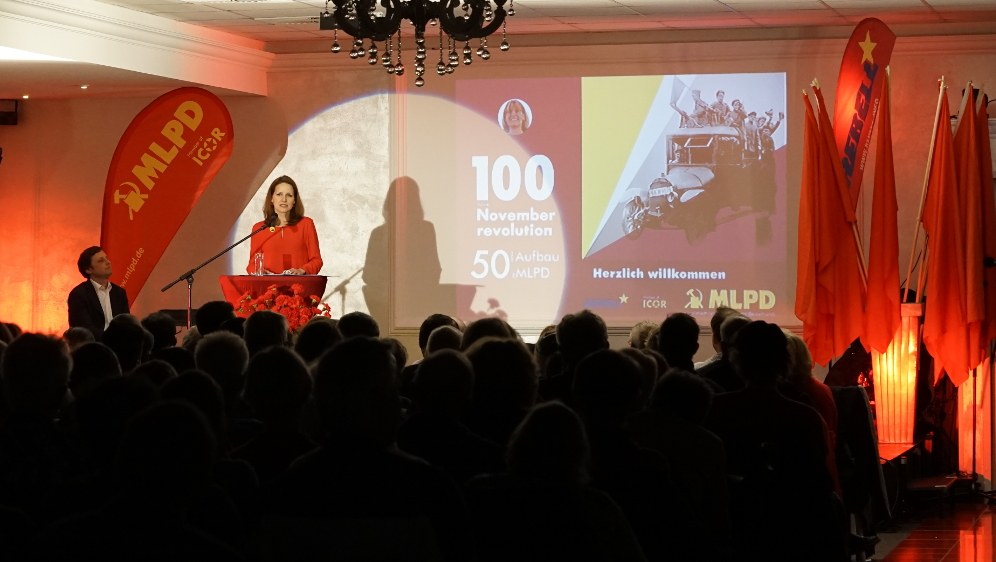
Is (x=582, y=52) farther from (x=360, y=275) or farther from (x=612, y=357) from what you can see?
(x=612, y=357)

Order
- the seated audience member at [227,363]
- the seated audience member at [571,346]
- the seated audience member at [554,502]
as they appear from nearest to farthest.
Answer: the seated audience member at [554,502]
the seated audience member at [227,363]
the seated audience member at [571,346]

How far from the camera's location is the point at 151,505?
78.6 inches

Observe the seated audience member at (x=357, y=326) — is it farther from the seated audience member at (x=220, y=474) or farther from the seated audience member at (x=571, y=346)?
the seated audience member at (x=220, y=474)

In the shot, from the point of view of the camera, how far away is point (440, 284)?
10.8 metres

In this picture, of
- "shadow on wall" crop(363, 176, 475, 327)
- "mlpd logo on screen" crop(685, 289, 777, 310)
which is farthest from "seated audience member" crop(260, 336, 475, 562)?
"shadow on wall" crop(363, 176, 475, 327)

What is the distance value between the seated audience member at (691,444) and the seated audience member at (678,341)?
3.77ft

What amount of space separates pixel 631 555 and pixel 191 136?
24.4ft

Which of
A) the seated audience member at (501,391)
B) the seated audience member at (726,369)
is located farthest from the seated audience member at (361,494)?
the seated audience member at (726,369)

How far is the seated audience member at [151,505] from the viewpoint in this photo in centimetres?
197

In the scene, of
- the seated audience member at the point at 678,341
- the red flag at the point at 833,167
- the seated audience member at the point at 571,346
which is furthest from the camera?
the red flag at the point at 833,167

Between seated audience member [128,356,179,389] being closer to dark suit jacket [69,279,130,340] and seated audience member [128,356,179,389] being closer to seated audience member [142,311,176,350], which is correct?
seated audience member [142,311,176,350]

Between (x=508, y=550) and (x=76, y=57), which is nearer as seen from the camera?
(x=508, y=550)

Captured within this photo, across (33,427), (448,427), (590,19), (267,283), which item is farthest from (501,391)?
(590,19)

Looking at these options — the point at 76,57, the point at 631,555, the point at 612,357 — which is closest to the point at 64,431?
the point at 612,357
